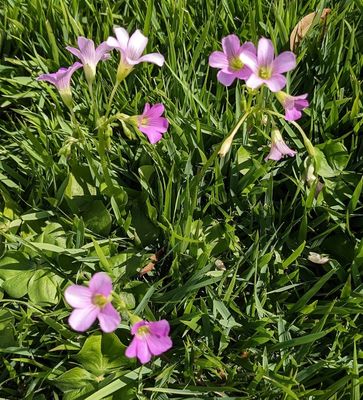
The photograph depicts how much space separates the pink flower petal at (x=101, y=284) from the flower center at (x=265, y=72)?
1.57 feet

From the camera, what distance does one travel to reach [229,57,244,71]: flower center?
1.17 meters

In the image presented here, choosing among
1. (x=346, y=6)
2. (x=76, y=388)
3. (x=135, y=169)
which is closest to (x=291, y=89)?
(x=346, y=6)

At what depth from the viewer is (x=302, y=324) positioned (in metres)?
1.33

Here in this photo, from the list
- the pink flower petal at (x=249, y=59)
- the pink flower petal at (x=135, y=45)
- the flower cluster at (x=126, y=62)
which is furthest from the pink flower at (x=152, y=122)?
the pink flower petal at (x=249, y=59)

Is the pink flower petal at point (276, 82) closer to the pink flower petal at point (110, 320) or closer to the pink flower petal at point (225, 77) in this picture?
the pink flower petal at point (225, 77)

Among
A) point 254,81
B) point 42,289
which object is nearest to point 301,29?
point 254,81

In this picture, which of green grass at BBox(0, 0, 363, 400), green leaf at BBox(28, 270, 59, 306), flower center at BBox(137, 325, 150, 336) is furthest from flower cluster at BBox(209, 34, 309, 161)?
green leaf at BBox(28, 270, 59, 306)

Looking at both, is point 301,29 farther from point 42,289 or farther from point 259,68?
point 42,289

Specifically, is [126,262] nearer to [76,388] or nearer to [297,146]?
[76,388]

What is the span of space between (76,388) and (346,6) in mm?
1316

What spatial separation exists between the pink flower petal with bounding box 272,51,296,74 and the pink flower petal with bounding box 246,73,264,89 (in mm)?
48

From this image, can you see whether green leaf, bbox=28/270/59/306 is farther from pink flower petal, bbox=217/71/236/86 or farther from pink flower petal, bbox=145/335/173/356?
pink flower petal, bbox=217/71/236/86

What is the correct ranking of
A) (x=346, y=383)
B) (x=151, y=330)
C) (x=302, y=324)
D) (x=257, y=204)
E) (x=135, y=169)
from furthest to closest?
(x=135, y=169)
(x=257, y=204)
(x=302, y=324)
(x=346, y=383)
(x=151, y=330)

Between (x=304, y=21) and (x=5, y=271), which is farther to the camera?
(x=304, y=21)
